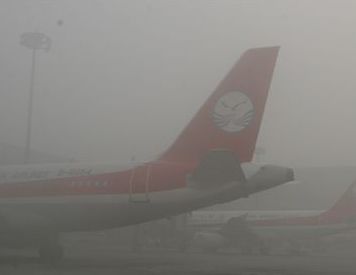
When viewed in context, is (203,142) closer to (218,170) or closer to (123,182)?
(218,170)

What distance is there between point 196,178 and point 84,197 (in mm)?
4533

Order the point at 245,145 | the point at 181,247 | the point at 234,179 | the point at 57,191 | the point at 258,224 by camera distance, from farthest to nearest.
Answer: the point at 258,224 < the point at 181,247 < the point at 57,191 < the point at 245,145 < the point at 234,179

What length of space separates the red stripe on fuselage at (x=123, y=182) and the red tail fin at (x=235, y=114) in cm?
77

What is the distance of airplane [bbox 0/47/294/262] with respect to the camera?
20.5m

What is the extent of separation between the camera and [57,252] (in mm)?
23734

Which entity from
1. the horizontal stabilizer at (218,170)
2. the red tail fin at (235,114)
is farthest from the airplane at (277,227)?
the horizontal stabilizer at (218,170)

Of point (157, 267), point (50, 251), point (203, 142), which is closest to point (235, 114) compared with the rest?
point (203, 142)

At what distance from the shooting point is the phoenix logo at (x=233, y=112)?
21453mm

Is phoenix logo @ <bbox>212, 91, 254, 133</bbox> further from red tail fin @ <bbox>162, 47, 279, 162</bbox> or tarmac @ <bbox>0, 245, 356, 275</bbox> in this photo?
tarmac @ <bbox>0, 245, 356, 275</bbox>

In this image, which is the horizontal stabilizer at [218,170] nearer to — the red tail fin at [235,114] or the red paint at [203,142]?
the red paint at [203,142]

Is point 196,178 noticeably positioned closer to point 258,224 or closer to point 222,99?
point 222,99

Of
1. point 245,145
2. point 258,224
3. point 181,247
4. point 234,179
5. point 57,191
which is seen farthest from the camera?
point 258,224

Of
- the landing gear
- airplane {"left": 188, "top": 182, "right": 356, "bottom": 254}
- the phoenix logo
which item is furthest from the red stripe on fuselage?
airplane {"left": 188, "top": 182, "right": 356, "bottom": 254}

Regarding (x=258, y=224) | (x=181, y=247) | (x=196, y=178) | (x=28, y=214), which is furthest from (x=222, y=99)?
(x=258, y=224)
